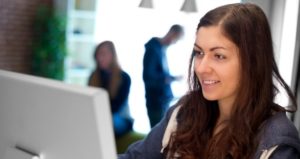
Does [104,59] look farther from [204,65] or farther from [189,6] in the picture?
[204,65]

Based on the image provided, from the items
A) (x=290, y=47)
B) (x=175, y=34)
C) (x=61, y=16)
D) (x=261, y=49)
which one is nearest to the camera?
(x=261, y=49)

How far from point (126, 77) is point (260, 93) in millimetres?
2367

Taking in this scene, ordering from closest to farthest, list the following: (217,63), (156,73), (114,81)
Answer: (217,63) → (114,81) → (156,73)

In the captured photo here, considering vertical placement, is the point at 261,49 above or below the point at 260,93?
above

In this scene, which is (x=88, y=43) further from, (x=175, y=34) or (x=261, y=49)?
(x=261, y=49)

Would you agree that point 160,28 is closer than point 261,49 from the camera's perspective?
No

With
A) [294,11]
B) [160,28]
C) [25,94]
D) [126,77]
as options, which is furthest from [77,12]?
[25,94]

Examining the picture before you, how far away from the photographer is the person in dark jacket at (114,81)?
3.37 m

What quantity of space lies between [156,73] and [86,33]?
132cm

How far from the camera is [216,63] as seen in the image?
113 cm

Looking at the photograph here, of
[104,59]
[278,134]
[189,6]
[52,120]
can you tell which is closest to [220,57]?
[278,134]

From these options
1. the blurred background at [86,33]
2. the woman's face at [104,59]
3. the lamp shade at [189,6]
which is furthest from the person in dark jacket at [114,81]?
the lamp shade at [189,6]

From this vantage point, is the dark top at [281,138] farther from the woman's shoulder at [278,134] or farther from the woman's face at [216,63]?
the woman's face at [216,63]

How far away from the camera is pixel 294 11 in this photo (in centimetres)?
296
